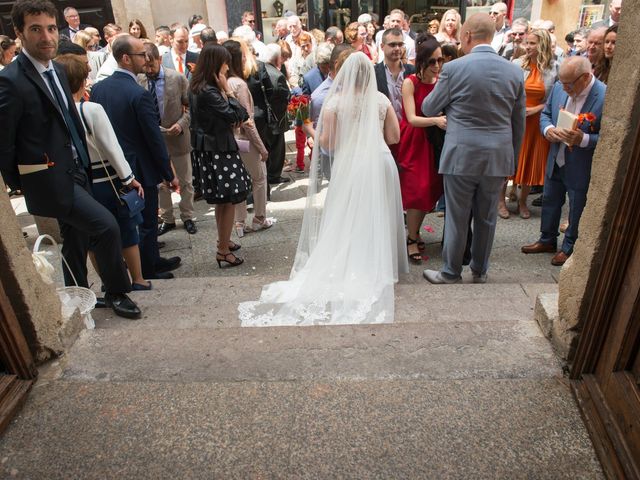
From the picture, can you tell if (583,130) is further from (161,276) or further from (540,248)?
(161,276)

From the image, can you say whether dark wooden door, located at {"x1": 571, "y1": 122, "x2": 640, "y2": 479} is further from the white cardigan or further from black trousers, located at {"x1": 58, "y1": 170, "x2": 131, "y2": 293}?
the white cardigan

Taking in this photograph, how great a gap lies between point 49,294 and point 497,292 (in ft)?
9.04

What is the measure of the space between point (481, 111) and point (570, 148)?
3.74 feet

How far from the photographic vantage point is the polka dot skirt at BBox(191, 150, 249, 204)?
13.9ft

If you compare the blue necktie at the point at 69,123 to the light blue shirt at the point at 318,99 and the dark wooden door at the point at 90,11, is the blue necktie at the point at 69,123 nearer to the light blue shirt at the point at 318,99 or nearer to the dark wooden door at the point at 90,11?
the light blue shirt at the point at 318,99

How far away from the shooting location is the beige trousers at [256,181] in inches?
201

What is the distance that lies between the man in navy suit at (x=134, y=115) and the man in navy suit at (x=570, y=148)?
3196mm

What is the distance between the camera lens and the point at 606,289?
Answer: 5.88 ft

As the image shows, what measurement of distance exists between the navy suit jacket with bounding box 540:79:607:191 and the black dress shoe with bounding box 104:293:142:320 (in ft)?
11.1

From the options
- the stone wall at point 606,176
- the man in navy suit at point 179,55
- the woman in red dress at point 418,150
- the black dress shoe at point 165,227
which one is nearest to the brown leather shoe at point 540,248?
the woman in red dress at point 418,150

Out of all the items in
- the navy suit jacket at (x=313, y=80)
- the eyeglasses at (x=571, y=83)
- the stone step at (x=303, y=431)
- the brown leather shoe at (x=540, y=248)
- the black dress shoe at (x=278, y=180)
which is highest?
the eyeglasses at (x=571, y=83)

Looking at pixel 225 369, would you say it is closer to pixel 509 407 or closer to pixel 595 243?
pixel 509 407

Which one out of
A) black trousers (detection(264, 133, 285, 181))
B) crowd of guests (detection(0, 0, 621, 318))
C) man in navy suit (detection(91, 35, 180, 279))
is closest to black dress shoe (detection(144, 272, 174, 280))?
crowd of guests (detection(0, 0, 621, 318))

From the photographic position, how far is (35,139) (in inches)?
109
